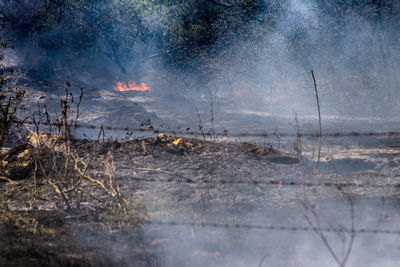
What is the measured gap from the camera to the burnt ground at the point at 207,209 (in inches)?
127

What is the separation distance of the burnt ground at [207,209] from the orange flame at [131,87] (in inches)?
530

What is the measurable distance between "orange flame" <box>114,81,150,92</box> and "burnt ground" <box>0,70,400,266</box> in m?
13.5

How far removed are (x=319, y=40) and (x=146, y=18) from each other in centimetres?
895

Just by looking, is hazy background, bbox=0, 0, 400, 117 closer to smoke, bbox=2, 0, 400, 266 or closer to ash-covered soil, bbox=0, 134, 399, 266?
smoke, bbox=2, 0, 400, 266

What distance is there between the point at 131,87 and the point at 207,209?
16.7 meters

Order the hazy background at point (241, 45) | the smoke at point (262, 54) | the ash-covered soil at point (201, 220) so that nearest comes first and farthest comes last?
the ash-covered soil at point (201, 220)
the smoke at point (262, 54)
the hazy background at point (241, 45)

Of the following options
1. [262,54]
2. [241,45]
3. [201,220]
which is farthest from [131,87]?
[201,220]

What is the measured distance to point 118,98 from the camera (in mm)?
13680

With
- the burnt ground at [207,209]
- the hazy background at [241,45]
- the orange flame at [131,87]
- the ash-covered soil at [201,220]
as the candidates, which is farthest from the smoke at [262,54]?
the ash-covered soil at [201,220]

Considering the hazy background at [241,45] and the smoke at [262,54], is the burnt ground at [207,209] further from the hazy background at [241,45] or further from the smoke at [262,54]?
the hazy background at [241,45]

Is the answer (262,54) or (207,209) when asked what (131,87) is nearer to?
(262,54)

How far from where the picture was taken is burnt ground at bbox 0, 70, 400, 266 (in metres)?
3.23

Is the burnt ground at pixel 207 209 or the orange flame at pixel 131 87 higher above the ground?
the orange flame at pixel 131 87

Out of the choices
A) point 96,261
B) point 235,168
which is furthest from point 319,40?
point 96,261
